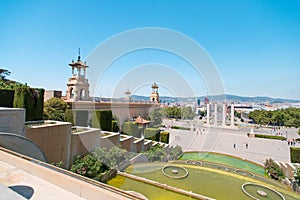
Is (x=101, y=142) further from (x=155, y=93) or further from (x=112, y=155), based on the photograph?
(x=155, y=93)

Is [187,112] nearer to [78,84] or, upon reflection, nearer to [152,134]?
[152,134]

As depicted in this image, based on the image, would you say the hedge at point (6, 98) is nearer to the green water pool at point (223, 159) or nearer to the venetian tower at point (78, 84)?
the venetian tower at point (78, 84)

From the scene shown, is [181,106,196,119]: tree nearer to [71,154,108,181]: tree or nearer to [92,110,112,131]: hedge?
[92,110,112,131]: hedge

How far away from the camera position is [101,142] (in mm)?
9492

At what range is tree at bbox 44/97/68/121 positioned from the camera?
478 inches

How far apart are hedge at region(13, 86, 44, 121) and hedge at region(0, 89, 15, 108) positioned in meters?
1.12

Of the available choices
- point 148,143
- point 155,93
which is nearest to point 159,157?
point 148,143

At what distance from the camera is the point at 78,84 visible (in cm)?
1630

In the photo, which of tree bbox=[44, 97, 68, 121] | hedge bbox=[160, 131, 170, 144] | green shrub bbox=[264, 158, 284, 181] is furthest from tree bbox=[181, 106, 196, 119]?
tree bbox=[44, 97, 68, 121]

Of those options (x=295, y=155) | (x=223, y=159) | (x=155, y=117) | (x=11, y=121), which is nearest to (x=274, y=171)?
(x=223, y=159)

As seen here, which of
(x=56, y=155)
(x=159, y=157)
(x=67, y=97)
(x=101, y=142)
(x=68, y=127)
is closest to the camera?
(x=56, y=155)

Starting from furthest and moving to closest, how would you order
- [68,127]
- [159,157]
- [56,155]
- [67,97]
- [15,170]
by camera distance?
1. [67,97]
2. [159,157]
3. [68,127]
4. [56,155]
5. [15,170]

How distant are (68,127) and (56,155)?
122 cm

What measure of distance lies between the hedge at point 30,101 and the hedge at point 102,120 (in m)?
4.51
